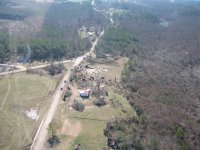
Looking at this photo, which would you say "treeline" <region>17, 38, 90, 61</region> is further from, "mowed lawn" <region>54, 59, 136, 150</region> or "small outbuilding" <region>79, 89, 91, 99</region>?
"small outbuilding" <region>79, 89, 91, 99</region>

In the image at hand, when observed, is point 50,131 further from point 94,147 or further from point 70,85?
point 70,85

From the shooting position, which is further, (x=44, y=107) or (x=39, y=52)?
(x=39, y=52)

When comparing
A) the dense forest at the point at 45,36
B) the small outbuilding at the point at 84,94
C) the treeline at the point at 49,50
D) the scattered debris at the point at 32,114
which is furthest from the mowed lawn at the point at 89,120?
the dense forest at the point at 45,36

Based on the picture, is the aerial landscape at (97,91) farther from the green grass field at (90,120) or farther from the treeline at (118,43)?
the treeline at (118,43)

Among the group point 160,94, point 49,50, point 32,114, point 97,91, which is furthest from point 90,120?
point 49,50

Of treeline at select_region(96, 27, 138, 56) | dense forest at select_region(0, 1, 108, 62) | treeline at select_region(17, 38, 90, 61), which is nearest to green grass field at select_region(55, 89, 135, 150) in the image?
treeline at select_region(17, 38, 90, 61)

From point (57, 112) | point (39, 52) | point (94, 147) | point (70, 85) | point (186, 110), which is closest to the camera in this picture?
point (94, 147)

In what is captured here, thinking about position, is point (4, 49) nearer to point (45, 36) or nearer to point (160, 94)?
point (45, 36)

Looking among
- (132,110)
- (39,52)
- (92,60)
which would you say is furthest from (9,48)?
(132,110)
